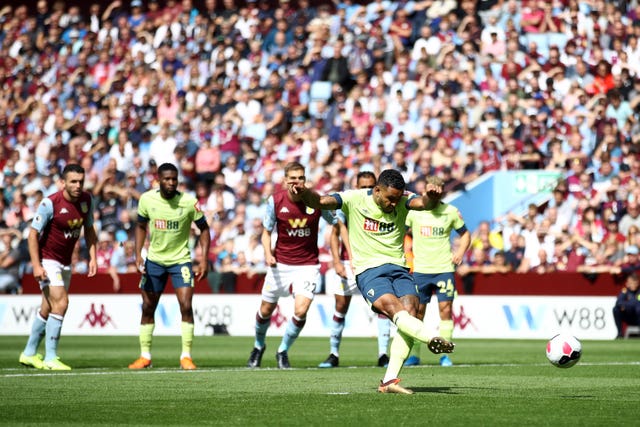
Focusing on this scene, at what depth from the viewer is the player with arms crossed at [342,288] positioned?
16500 mm

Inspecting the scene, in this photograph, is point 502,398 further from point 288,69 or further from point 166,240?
A: point 288,69

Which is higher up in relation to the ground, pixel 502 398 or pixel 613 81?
pixel 613 81

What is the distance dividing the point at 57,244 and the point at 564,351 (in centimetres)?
719

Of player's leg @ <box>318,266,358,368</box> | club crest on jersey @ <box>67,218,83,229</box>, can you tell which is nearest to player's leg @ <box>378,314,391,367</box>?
player's leg @ <box>318,266,358,368</box>

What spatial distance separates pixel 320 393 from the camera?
461 inches

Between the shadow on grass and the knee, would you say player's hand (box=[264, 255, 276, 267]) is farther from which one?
the shadow on grass

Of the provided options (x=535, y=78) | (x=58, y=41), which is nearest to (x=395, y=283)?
(x=535, y=78)

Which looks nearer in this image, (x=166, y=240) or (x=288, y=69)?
(x=166, y=240)

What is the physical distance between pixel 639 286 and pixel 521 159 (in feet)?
13.9

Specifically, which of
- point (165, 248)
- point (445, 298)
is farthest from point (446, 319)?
point (165, 248)

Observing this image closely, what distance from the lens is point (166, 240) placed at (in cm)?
1636

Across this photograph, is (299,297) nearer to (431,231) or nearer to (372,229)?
(431,231)

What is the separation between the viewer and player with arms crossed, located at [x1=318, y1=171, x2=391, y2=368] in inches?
650

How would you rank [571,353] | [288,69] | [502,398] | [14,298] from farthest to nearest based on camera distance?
[288,69] → [14,298] → [571,353] → [502,398]
